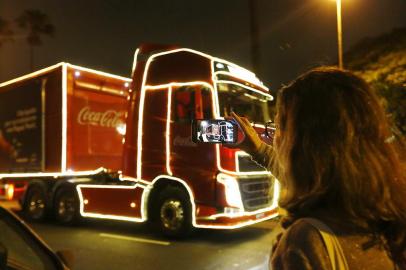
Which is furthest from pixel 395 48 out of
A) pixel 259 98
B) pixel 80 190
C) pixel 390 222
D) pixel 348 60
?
A: pixel 390 222

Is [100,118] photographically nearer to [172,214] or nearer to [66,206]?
[66,206]

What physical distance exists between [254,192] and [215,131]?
667 cm

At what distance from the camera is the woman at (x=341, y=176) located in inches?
55.9

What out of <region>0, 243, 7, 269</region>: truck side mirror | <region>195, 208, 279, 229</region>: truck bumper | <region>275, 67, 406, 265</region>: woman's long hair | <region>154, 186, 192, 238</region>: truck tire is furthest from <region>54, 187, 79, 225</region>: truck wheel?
<region>275, 67, 406, 265</region>: woman's long hair

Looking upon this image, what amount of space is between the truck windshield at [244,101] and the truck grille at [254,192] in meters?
1.08

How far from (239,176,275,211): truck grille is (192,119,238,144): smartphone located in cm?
610

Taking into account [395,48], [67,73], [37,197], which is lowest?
[37,197]

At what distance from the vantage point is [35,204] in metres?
12.1

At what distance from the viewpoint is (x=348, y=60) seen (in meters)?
28.7

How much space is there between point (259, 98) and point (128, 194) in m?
3.14

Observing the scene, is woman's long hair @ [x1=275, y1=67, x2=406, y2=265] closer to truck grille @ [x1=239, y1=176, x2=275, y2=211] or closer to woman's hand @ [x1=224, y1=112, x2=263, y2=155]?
woman's hand @ [x1=224, y1=112, x2=263, y2=155]

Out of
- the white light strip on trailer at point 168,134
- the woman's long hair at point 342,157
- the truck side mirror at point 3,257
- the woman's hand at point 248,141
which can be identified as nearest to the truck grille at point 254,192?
the white light strip on trailer at point 168,134

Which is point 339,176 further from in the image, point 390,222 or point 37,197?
point 37,197

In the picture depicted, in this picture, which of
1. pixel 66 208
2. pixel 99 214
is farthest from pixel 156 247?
pixel 66 208
